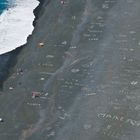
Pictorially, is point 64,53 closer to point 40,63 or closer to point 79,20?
point 40,63

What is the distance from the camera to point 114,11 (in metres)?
36.8

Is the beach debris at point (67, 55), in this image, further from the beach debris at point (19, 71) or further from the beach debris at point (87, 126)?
the beach debris at point (87, 126)

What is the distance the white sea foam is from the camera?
35000 mm

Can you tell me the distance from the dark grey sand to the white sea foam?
791 millimetres

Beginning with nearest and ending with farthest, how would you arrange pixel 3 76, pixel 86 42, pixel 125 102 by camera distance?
1. pixel 125 102
2. pixel 3 76
3. pixel 86 42

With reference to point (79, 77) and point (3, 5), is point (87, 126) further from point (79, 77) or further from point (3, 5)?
point (3, 5)

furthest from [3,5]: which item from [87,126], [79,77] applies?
[87,126]

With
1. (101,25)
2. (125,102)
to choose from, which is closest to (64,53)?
(101,25)

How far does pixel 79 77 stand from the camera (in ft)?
99.6

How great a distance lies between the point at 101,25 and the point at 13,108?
33.2ft

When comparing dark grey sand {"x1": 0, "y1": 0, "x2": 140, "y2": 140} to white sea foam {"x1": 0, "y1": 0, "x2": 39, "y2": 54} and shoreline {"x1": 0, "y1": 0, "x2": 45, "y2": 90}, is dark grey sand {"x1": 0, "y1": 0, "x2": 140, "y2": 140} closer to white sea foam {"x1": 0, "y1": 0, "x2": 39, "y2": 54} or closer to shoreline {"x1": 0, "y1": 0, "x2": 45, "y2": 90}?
shoreline {"x1": 0, "y1": 0, "x2": 45, "y2": 90}

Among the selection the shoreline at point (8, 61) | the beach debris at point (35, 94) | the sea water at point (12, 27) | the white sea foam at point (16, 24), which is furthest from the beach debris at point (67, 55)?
the beach debris at point (35, 94)

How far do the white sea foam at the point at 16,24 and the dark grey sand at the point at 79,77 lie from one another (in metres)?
0.79

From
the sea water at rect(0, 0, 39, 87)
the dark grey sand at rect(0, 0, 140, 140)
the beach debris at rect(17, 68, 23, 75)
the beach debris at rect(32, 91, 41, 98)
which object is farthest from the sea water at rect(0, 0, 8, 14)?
the beach debris at rect(32, 91, 41, 98)
